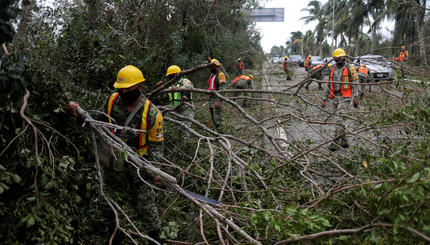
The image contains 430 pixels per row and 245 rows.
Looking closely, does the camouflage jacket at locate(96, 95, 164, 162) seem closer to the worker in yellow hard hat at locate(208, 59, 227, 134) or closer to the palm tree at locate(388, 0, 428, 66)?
the worker in yellow hard hat at locate(208, 59, 227, 134)

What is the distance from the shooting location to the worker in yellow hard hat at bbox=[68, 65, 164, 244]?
371cm

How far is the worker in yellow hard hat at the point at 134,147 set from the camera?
12.2 ft

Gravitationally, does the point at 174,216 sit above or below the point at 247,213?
below

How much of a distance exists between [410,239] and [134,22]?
10.0m

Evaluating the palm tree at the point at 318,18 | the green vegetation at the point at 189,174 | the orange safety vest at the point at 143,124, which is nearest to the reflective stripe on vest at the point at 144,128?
the orange safety vest at the point at 143,124

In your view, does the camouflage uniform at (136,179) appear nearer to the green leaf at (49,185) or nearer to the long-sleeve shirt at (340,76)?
the green leaf at (49,185)

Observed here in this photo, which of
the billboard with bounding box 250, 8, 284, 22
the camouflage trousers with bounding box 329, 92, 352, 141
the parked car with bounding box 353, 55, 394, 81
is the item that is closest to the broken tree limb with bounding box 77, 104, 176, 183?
the camouflage trousers with bounding box 329, 92, 352, 141

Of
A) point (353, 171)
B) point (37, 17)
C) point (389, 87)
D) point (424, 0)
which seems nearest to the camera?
point (353, 171)

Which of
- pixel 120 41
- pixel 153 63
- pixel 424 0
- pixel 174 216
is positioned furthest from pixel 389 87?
pixel 424 0

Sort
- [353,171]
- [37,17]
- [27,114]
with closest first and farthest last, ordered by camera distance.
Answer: [27,114]
[353,171]
[37,17]

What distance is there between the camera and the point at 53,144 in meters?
3.74

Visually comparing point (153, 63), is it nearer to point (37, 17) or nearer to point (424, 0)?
point (37, 17)

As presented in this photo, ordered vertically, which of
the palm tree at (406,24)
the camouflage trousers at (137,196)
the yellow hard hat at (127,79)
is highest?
the palm tree at (406,24)

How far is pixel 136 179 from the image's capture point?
368 cm
